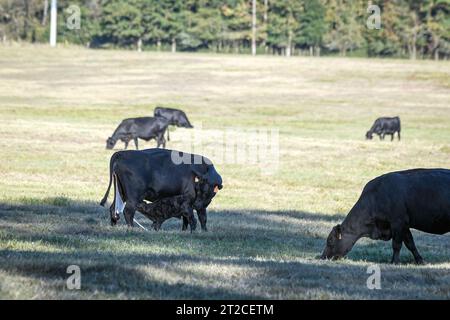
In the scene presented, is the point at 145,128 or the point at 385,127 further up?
the point at 145,128

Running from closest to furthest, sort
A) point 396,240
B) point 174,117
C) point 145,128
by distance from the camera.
Answer: point 396,240
point 145,128
point 174,117

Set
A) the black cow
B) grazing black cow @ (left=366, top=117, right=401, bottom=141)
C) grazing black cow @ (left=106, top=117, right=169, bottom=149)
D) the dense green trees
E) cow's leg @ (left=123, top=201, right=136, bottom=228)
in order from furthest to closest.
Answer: the dense green trees
grazing black cow @ (left=366, top=117, right=401, bottom=141)
grazing black cow @ (left=106, top=117, right=169, bottom=149)
the black cow
cow's leg @ (left=123, top=201, right=136, bottom=228)

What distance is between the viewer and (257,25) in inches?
4660

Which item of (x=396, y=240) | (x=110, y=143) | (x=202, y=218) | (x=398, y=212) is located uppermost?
(x=398, y=212)

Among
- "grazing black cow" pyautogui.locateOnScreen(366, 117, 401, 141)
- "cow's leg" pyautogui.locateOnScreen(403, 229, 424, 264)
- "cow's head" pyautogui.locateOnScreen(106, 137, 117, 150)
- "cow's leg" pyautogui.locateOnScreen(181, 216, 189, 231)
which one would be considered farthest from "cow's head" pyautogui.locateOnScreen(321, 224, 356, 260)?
"grazing black cow" pyautogui.locateOnScreen(366, 117, 401, 141)

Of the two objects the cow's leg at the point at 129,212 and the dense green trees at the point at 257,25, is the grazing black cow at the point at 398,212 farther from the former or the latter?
the dense green trees at the point at 257,25

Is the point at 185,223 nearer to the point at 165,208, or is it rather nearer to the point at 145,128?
the point at 165,208

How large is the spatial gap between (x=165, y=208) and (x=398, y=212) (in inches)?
184

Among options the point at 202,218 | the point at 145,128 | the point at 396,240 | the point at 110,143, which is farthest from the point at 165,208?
the point at 145,128

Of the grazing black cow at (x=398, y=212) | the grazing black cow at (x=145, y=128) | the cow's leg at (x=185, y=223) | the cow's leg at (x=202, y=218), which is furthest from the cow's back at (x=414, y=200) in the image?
the grazing black cow at (x=145, y=128)

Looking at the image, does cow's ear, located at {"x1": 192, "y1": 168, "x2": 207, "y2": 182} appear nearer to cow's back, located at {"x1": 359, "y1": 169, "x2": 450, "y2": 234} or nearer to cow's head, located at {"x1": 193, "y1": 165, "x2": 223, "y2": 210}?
cow's head, located at {"x1": 193, "y1": 165, "x2": 223, "y2": 210}

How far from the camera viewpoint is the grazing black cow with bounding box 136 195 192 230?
16.4 meters

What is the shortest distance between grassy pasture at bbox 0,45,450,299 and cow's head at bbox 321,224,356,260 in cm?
52

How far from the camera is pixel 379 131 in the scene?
156 ft
